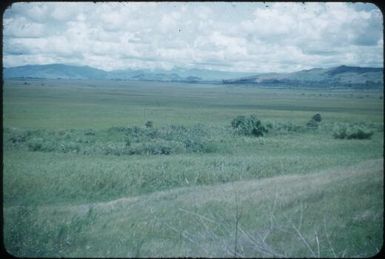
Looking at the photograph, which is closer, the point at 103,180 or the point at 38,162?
the point at 103,180

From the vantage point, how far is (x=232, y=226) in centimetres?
721

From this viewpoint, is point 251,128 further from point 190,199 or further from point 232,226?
point 232,226

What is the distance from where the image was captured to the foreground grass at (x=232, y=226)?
584 centimetres

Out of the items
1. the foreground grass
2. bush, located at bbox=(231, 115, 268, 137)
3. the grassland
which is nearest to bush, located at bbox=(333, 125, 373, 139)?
the grassland

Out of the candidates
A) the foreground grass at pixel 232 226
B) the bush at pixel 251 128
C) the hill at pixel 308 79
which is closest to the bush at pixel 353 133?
the bush at pixel 251 128

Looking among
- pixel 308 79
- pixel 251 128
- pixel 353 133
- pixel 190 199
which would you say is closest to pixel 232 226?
pixel 190 199

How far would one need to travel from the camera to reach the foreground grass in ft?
19.2

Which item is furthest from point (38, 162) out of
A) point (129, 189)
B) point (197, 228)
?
point (197, 228)

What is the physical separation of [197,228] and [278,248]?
195 cm

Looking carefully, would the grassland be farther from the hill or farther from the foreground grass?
the hill

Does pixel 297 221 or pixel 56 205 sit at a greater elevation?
pixel 297 221

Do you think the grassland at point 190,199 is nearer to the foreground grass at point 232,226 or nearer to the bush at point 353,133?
the foreground grass at point 232,226

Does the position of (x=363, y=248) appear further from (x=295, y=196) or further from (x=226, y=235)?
(x=295, y=196)

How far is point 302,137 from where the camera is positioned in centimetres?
2888
